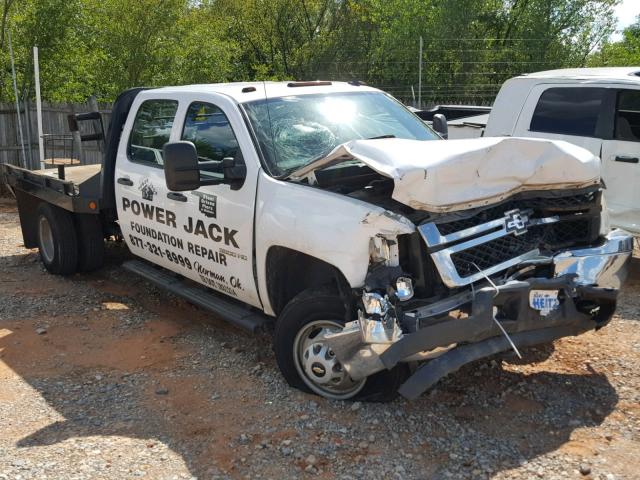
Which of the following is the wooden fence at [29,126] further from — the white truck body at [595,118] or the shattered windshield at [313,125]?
the shattered windshield at [313,125]

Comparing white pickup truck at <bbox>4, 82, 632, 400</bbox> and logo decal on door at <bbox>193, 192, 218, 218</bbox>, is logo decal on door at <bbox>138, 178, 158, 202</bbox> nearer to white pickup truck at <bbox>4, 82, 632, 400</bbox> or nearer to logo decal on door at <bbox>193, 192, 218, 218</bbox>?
white pickup truck at <bbox>4, 82, 632, 400</bbox>

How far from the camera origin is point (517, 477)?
3539mm

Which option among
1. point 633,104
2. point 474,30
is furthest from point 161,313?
point 474,30

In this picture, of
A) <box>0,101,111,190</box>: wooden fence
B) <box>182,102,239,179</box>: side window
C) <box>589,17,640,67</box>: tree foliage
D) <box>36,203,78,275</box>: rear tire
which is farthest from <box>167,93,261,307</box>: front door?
<box>589,17,640,67</box>: tree foliage

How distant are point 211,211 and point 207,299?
740mm

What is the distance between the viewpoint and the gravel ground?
3727 mm

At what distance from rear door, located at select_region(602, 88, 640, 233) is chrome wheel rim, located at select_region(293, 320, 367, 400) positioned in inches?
165

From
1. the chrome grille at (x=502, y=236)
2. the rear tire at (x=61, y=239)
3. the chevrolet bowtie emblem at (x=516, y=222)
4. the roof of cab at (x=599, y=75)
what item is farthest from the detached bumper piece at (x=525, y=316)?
the rear tire at (x=61, y=239)

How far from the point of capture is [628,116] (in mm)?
7102

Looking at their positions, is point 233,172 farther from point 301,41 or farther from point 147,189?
point 301,41

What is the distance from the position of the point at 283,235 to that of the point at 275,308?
24.7 inches

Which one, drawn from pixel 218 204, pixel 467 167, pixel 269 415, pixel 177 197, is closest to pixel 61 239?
pixel 177 197

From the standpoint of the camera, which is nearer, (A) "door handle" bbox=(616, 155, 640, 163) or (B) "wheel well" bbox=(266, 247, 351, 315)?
(B) "wheel well" bbox=(266, 247, 351, 315)

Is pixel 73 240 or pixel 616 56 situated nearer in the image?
pixel 73 240
